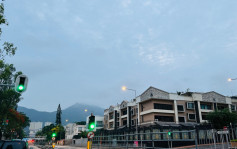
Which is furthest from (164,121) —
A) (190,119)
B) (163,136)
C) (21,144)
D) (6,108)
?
(21,144)

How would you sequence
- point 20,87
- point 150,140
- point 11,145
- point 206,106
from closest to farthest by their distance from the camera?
point 20,87 → point 11,145 → point 150,140 → point 206,106

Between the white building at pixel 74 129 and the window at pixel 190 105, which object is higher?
the window at pixel 190 105

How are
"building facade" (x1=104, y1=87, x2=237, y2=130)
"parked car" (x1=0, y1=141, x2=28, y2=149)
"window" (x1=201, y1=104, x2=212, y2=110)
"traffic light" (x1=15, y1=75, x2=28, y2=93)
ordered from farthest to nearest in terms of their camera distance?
1. "window" (x1=201, y1=104, x2=212, y2=110)
2. "building facade" (x1=104, y1=87, x2=237, y2=130)
3. "parked car" (x1=0, y1=141, x2=28, y2=149)
4. "traffic light" (x1=15, y1=75, x2=28, y2=93)

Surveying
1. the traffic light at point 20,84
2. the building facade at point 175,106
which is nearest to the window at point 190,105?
the building facade at point 175,106

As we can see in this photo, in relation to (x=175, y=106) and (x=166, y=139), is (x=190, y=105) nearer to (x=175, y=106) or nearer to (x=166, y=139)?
(x=175, y=106)

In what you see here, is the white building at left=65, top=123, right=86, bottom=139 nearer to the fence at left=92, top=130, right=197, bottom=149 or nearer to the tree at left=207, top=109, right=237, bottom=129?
the tree at left=207, top=109, right=237, bottom=129

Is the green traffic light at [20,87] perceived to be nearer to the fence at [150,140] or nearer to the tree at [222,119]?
the fence at [150,140]

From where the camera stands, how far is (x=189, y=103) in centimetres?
5362

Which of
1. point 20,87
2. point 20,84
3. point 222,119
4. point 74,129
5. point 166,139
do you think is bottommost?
point 74,129

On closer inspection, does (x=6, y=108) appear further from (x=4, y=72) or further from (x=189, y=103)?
(x=189, y=103)

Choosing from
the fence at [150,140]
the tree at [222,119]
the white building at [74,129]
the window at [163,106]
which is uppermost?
the window at [163,106]

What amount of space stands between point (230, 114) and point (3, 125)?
49.2 m

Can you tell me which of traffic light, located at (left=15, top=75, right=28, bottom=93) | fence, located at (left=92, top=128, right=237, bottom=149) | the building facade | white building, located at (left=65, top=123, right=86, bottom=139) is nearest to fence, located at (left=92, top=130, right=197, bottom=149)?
fence, located at (left=92, top=128, right=237, bottom=149)


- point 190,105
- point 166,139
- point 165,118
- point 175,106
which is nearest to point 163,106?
point 165,118
